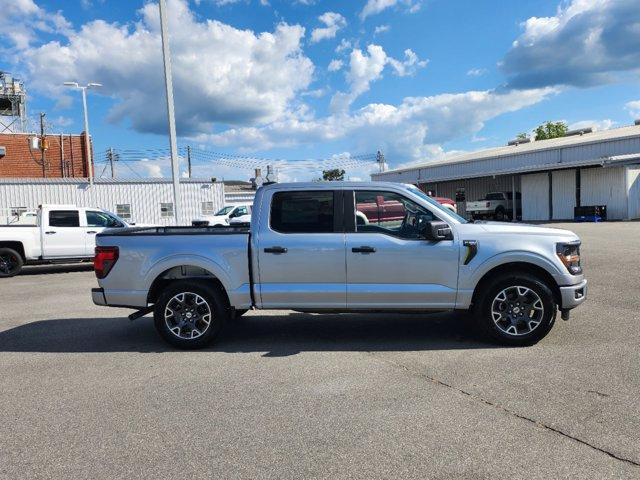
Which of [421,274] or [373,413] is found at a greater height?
[421,274]

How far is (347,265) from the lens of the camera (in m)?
5.61

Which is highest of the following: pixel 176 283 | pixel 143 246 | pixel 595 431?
pixel 143 246

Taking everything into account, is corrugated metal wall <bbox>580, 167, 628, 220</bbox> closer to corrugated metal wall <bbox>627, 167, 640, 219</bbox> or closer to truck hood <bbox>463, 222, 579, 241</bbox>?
corrugated metal wall <bbox>627, 167, 640, 219</bbox>

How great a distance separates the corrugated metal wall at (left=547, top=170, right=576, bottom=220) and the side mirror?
1205 inches

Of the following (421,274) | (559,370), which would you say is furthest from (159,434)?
(559,370)

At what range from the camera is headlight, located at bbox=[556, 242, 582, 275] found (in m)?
5.55

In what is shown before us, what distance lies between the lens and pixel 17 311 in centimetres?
865

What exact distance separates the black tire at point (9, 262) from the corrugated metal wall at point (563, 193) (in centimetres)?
3100

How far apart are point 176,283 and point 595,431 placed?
4434 mm

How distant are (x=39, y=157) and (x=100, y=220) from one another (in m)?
28.9

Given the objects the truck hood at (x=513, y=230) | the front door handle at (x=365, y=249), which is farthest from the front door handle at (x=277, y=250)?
the truck hood at (x=513, y=230)

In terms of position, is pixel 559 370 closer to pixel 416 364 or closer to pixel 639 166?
pixel 416 364

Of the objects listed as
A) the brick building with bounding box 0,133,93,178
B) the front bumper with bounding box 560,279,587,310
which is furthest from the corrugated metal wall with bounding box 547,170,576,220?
the brick building with bounding box 0,133,93,178

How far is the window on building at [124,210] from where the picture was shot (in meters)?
28.8
